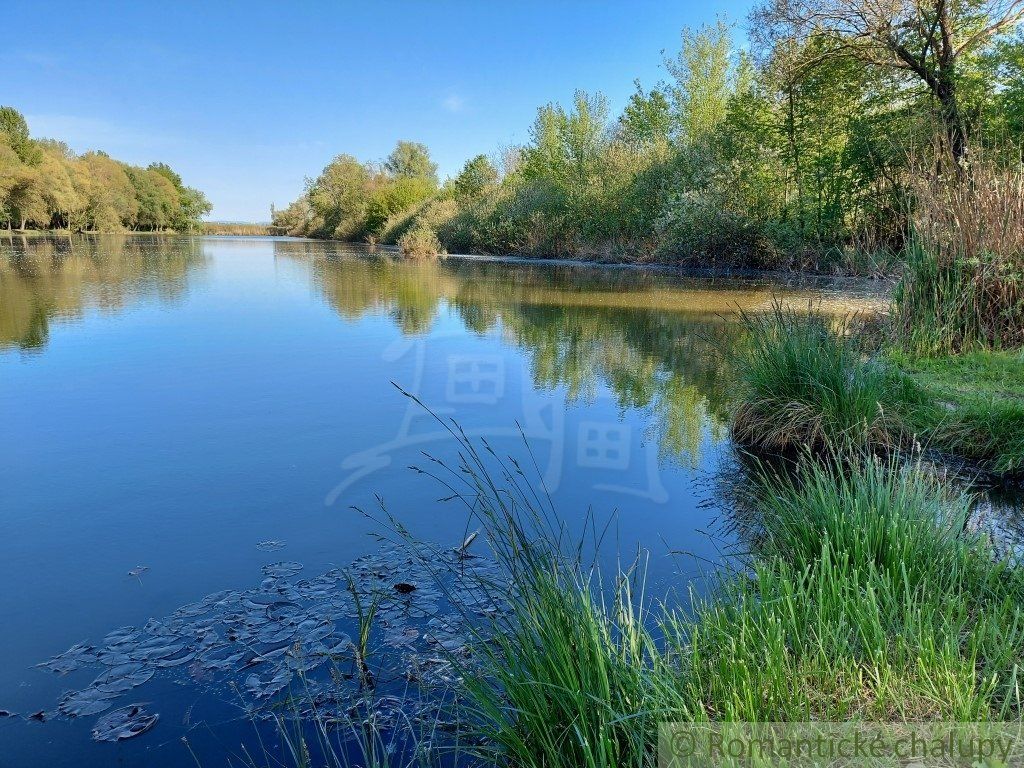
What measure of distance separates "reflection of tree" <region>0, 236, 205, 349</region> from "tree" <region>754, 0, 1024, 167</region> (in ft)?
48.1

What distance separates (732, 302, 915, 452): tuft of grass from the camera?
4453 mm

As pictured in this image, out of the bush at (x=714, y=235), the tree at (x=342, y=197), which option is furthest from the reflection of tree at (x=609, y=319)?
the tree at (x=342, y=197)

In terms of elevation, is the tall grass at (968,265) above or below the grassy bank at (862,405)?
above

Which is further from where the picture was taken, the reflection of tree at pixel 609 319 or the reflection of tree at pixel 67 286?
the reflection of tree at pixel 67 286

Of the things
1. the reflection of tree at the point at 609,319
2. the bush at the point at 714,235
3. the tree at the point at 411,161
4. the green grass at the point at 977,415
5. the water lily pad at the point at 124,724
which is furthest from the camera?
the tree at the point at 411,161

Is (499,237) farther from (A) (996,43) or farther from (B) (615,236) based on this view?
(A) (996,43)

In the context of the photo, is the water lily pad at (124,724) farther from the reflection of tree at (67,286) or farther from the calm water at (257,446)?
the reflection of tree at (67,286)

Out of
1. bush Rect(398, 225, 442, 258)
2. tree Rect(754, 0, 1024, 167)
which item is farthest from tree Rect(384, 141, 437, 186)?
tree Rect(754, 0, 1024, 167)

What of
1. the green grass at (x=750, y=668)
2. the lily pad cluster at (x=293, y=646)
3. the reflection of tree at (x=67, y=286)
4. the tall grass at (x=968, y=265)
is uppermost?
the tall grass at (x=968, y=265)

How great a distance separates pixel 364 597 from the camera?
287cm

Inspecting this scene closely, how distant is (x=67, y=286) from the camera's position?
14.7 meters

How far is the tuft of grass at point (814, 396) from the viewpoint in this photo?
445 centimetres

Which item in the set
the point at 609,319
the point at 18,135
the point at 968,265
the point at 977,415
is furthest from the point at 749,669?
the point at 18,135

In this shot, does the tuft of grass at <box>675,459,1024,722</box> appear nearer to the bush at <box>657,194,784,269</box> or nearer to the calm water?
the calm water
